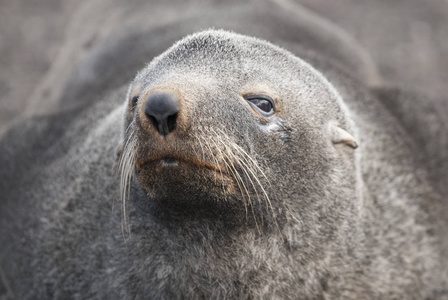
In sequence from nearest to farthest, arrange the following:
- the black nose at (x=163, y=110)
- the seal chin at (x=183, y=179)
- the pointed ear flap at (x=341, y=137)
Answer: the black nose at (x=163, y=110) → the seal chin at (x=183, y=179) → the pointed ear flap at (x=341, y=137)

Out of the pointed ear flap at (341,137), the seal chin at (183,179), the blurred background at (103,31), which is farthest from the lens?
the blurred background at (103,31)

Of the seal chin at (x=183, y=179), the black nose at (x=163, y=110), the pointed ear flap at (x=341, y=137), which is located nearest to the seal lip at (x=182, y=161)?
the seal chin at (x=183, y=179)

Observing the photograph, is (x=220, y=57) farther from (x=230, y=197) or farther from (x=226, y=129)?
(x=230, y=197)

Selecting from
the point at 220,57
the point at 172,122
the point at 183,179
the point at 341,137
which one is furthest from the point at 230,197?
the point at 341,137

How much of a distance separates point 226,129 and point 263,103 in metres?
0.38

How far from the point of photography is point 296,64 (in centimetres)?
377

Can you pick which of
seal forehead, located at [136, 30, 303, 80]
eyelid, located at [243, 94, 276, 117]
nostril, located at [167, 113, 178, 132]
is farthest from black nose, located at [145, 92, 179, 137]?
eyelid, located at [243, 94, 276, 117]

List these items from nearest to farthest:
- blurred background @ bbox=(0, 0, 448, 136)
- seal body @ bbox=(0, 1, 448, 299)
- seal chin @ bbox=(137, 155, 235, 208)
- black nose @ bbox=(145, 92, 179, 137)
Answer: black nose @ bbox=(145, 92, 179, 137)
seal chin @ bbox=(137, 155, 235, 208)
seal body @ bbox=(0, 1, 448, 299)
blurred background @ bbox=(0, 0, 448, 136)

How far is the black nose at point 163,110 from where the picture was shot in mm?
2805

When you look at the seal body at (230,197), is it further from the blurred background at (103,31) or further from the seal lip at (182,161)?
the blurred background at (103,31)

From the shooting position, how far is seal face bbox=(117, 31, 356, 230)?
2.89 meters

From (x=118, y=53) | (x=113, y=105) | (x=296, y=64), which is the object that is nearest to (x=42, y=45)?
(x=118, y=53)

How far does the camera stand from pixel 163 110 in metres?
2.80

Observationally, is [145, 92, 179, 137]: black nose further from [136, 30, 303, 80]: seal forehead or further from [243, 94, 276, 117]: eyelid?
[243, 94, 276, 117]: eyelid
